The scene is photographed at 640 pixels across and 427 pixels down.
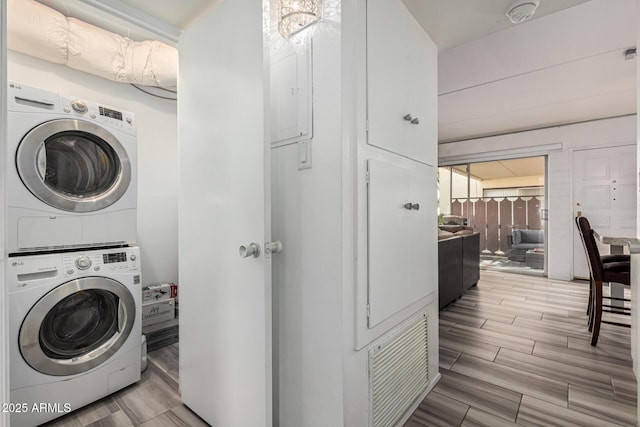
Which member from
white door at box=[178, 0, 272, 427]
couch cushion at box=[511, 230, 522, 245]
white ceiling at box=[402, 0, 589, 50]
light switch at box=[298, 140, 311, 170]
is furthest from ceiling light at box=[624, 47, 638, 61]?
couch cushion at box=[511, 230, 522, 245]

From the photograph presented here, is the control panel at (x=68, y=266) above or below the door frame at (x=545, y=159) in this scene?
below

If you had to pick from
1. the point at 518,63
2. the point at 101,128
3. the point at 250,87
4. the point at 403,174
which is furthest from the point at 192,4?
the point at 518,63

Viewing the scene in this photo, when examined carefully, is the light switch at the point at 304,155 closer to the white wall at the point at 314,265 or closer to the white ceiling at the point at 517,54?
the white wall at the point at 314,265

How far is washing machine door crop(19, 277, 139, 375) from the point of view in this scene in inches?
58.3

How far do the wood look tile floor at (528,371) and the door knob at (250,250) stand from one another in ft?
4.04

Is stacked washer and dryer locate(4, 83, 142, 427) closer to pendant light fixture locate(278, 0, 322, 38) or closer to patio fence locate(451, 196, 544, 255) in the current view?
pendant light fixture locate(278, 0, 322, 38)

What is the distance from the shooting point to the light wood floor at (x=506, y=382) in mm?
1561

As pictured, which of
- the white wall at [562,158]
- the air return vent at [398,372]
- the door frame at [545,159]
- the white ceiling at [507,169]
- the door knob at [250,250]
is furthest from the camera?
the white ceiling at [507,169]

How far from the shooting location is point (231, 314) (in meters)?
1.32

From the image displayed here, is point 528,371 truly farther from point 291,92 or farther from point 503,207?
point 503,207

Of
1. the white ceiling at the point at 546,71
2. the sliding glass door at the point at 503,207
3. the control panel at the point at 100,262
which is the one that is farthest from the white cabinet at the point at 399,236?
the sliding glass door at the point at 503,207

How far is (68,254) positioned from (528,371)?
296 cm

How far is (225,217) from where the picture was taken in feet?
4.40

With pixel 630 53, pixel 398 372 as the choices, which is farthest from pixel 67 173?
pixel 630 53
